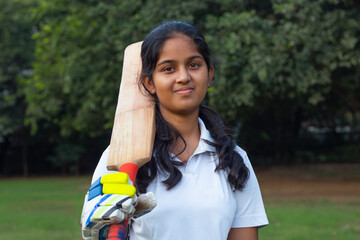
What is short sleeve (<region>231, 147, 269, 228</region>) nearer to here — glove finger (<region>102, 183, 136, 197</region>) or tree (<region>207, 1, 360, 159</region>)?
glove finger (<region>102, 183, 136, 197</region>)

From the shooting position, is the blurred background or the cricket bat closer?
the cricket bat

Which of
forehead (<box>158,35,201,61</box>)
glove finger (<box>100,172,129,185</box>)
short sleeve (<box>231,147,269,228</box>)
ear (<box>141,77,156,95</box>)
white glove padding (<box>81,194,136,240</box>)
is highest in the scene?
forehead (<box>158,35,201,61</box>)

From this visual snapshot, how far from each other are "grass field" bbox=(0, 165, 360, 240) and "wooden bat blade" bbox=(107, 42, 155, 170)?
564 centimetres

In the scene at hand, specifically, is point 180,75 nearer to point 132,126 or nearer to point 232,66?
point 132,126

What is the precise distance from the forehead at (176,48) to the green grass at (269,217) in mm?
5835

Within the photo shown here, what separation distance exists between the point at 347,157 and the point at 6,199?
15.9 metres

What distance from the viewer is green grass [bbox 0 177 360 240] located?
26.0 feet

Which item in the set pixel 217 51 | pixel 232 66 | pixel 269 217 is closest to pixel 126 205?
Result: pixel 269 217

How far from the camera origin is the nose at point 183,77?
1987 mm

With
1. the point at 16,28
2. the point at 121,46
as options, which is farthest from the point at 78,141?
the point at 121,46

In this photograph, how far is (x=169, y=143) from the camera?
2068 mm

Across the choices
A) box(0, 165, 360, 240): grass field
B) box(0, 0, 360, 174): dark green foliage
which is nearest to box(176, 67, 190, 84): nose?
box(0, 165, 360, 240): grass field

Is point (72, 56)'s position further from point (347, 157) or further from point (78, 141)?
point (347, 157)

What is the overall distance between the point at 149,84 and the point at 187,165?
363 mm
